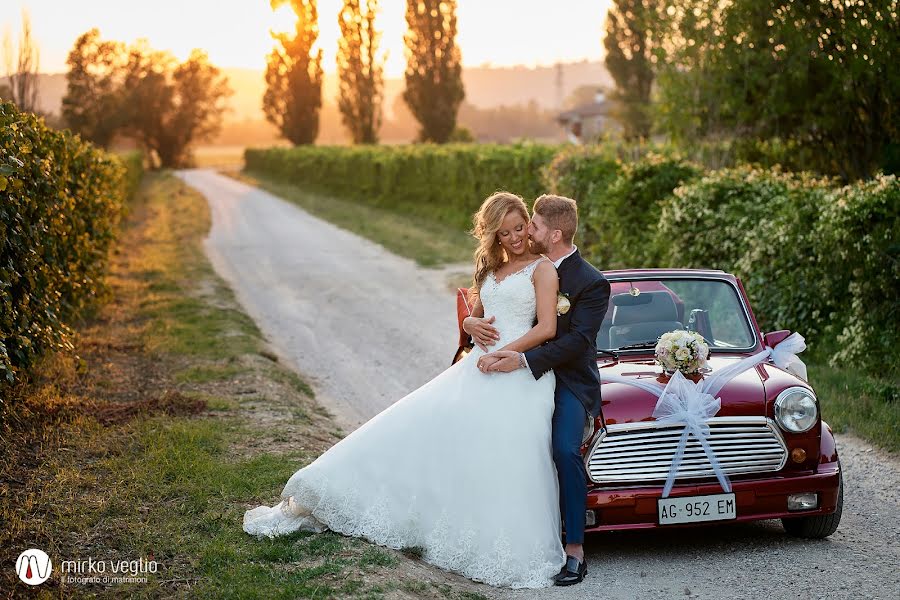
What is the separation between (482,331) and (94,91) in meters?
85.5

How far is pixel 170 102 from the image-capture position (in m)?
91.8

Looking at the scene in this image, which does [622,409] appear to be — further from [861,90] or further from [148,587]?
[861,90]

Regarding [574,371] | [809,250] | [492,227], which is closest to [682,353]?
[574,371]

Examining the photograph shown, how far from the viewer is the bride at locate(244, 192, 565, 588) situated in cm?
549

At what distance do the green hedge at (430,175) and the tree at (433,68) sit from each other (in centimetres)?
537

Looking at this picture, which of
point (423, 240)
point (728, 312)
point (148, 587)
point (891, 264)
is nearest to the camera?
point (148, 587)

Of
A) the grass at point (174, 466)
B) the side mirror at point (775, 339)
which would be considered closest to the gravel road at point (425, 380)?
the grass at point (174, 466)

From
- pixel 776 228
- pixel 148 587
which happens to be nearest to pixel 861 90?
pixel 776 228

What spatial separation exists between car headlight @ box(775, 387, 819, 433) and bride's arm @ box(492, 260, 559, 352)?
1.39 meters

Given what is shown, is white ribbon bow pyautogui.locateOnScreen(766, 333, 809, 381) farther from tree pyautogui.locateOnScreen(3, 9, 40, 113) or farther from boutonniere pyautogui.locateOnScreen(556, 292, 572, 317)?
tree pyautogui.locateOnScreen(3, 9, 40, 113)

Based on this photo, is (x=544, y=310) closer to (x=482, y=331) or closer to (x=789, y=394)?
(x=482, y=331)

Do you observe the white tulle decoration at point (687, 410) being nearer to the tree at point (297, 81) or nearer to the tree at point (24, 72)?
the tree at point (24, 72)

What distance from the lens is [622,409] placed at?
5754 mm

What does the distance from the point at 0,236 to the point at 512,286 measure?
4072 mm
